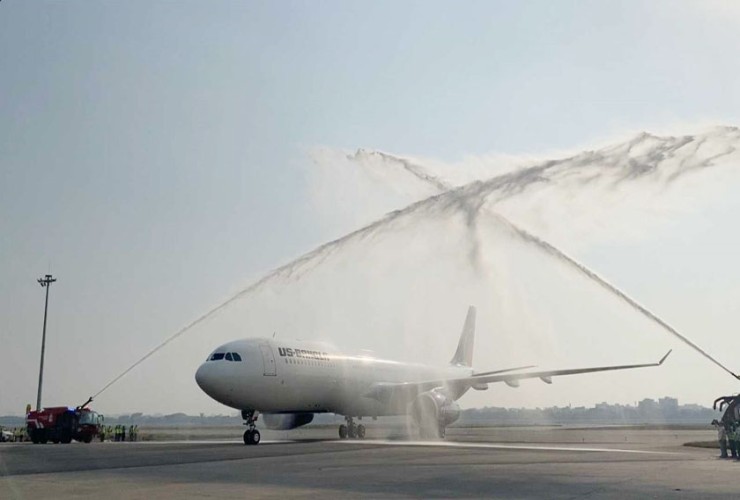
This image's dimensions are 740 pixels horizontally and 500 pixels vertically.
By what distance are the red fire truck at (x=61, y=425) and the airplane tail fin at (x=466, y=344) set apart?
33366mm

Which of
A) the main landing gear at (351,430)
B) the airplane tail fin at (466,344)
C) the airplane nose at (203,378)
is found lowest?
the main landing gear at (351,430)

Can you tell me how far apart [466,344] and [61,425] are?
121 feet

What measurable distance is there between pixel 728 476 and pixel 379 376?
3413cm

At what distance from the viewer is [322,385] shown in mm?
44094

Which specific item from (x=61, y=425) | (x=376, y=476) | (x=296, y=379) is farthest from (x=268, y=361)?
(x=376, y=476)

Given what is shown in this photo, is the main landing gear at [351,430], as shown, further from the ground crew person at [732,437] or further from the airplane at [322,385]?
the ground crew person at [732,437]

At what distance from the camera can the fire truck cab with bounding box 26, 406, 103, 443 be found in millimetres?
47031

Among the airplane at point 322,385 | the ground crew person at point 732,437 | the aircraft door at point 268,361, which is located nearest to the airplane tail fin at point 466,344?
the airplane at point 322,385

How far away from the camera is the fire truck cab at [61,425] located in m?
47.0

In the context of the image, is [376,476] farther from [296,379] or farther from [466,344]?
[466,344]


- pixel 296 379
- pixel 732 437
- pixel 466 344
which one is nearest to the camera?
pixel 732 437

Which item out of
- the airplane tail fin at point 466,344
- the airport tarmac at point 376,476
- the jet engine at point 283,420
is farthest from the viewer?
the airplane tail fin at point 466,344

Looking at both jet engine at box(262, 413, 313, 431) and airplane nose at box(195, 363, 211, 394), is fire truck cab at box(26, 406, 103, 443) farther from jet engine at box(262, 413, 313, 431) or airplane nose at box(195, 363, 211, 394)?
airplane nose at box(195, 363, 211, 394)

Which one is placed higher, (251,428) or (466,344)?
(466,344)
